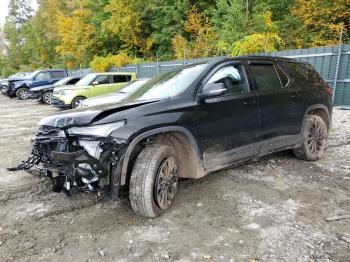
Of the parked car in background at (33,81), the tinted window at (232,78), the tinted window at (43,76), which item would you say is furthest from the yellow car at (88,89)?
the tinted window at (232,78)

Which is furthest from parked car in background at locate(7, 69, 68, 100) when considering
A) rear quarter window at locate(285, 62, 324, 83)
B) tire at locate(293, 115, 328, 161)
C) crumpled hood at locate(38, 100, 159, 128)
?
tire at locate(293, 115, 328, 161)

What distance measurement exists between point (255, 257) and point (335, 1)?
613 inches

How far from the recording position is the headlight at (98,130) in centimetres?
295

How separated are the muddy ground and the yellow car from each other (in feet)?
26.6

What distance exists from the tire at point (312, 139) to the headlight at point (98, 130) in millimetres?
3203

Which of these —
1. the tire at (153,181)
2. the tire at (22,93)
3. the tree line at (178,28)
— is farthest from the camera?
the tire at (22,93)

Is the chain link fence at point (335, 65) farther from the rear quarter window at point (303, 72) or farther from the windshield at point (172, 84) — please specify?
the windshield at point (172, 84)

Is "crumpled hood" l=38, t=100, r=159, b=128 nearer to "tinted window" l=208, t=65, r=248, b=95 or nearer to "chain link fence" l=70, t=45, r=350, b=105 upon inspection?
"tinted window" l=208, t=65, r=248, b=95

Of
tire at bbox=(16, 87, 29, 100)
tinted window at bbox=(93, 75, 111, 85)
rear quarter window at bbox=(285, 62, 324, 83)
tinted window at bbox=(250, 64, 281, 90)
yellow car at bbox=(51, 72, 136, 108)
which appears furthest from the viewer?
tire at bbox=(16, 87, 29, 100)

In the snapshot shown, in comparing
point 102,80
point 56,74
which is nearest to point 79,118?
point 102,80

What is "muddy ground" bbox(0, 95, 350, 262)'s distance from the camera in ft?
8.88

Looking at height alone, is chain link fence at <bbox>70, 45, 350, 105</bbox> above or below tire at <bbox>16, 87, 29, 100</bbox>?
above

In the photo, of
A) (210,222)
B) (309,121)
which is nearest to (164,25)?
(309,121)

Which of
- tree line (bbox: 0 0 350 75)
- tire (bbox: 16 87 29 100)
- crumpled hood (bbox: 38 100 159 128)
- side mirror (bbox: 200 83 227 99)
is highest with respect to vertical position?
tree line (bbox: 0 0 350 75)
